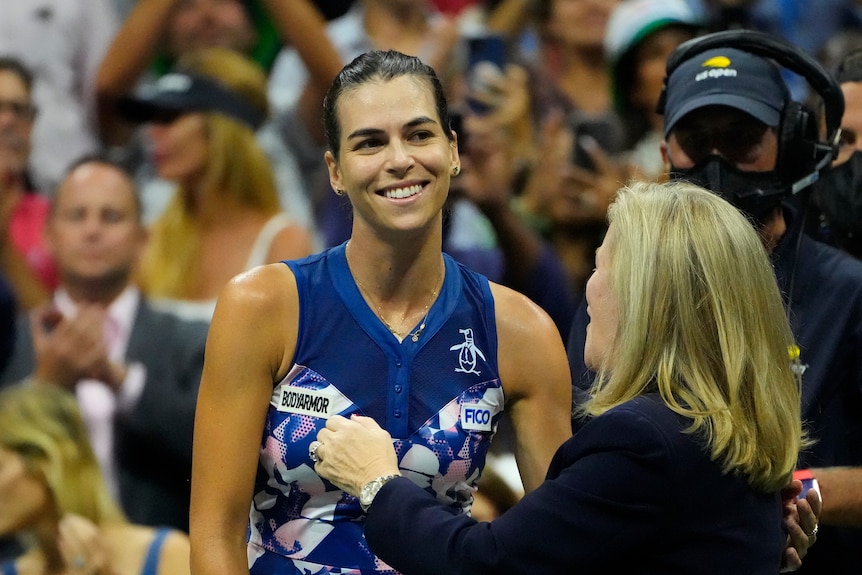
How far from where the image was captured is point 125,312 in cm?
365

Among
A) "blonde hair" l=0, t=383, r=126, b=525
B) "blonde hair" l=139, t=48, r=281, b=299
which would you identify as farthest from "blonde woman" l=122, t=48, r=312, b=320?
"blonde hair" l=0, t=383, r=126, b=525

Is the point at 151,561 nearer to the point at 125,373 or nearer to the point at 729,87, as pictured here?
the point at 125,373

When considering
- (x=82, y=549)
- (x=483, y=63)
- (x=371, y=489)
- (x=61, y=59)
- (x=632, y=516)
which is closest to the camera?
(x=632, y=516)

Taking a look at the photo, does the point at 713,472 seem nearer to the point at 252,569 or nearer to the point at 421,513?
the point at 421,513

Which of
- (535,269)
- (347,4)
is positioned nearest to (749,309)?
(535,269)

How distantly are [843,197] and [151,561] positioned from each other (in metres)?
1.90

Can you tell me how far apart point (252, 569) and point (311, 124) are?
2.27 metres

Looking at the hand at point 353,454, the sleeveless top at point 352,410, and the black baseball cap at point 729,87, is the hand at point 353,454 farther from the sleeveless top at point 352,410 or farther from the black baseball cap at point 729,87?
the black baseball cap at point 729,87

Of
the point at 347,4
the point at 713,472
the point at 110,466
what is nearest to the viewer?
the point at 713,472

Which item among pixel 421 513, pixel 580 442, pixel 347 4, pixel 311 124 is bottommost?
pixel 421 513

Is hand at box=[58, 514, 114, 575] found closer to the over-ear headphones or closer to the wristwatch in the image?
the wristwatch

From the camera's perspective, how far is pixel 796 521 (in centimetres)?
193

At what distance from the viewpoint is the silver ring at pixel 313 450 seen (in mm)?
2010

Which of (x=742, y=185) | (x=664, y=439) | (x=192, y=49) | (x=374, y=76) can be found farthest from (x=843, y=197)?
(x=192, y=49)
